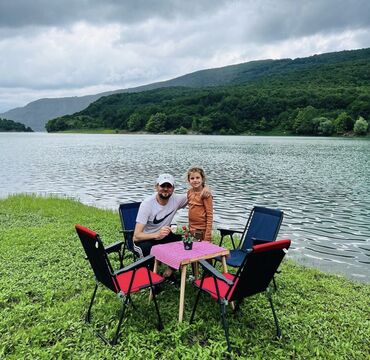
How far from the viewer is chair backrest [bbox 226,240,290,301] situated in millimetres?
4730

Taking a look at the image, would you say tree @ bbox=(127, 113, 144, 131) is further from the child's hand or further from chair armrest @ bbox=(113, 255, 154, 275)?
chair armrest @ bbox=(113, 255, 154, 275)

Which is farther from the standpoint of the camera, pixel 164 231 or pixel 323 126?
pixel 323 126

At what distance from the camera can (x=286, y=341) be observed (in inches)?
205

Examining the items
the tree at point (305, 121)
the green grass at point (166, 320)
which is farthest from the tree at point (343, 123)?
the green grass at point (166, 320)

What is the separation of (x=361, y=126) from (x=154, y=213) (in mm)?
117047

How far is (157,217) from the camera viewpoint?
270 inches

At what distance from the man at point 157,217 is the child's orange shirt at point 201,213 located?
352 millimetres

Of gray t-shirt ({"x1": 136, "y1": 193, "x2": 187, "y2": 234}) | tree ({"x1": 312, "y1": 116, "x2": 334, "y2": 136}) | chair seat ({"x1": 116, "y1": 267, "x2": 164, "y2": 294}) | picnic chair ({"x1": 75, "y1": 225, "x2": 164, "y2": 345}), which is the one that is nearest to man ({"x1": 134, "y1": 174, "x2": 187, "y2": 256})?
gray t-shirt ({"x1": 136, "y1": 193, "x2": 187, "y2": 234})

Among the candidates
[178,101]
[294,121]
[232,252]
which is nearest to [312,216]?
[232,252]

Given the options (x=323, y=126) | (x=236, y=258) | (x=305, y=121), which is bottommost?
(x=323, y=126)

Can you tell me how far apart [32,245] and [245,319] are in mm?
6182

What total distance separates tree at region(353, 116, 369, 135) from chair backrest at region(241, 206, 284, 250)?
376 feet

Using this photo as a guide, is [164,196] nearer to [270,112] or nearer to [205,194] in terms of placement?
[205,194]

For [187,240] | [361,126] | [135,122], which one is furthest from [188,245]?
[135,122]
